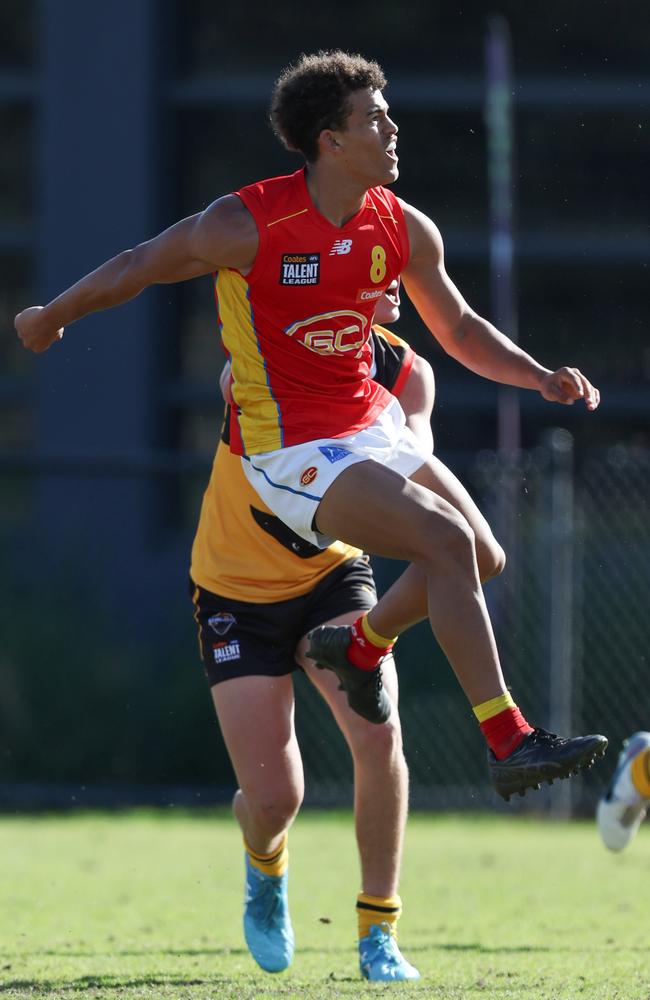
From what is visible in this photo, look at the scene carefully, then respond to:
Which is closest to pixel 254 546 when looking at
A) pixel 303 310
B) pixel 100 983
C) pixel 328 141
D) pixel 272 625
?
pixel 272 625

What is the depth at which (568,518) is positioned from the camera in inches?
458

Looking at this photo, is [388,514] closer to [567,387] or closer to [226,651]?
[567,387]

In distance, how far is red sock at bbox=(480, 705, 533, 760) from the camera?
16.6 ft

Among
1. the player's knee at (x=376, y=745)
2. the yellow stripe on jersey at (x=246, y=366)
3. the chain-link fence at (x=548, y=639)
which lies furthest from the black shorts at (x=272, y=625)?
the chain-link fence at (x=548, y=639)

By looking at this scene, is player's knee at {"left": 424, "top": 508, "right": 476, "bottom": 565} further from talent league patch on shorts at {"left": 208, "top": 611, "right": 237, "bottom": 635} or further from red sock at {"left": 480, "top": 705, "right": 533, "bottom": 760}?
talent league patch on shorts at {"left": 208, "top": 611, "right": 237, "bottom": 635}

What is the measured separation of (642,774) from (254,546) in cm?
155

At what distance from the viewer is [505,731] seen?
5082 millimetres

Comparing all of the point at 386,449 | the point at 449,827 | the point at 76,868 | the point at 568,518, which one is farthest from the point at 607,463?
the point at 386,449

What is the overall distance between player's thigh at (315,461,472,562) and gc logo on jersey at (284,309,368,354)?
1.52ft

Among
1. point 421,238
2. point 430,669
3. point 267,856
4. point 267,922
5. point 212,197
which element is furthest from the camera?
point 212,197

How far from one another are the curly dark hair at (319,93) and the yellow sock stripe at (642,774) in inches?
88.6

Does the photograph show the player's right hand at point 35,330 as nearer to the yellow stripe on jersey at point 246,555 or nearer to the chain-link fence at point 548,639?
the yellow stripe on jersey at point 246,555

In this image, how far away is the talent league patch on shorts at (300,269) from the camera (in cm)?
531

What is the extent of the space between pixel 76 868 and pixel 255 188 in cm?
486
